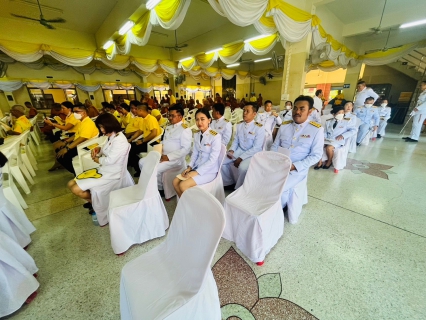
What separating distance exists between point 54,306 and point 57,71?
41.5 feet

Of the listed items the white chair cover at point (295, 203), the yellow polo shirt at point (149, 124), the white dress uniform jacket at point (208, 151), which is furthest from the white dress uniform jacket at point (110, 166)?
the white chair cover at point (295, 203)

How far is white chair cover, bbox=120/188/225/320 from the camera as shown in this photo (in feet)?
2.66

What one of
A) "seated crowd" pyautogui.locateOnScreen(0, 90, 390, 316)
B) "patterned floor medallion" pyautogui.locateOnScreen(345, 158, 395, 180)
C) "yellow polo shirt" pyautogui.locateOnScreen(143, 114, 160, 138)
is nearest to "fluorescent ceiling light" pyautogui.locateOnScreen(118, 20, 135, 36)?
"seated crowd" pyautogui.locateOnScreen(0, 90, 390, 316)

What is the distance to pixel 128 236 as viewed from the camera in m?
1.65

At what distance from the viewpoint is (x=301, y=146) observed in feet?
6.79

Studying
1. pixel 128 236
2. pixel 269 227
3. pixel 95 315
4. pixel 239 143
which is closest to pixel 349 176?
pixel 239 143

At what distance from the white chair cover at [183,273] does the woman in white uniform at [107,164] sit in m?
1.22

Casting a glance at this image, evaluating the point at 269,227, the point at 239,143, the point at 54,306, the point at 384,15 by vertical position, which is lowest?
the point at 54,306

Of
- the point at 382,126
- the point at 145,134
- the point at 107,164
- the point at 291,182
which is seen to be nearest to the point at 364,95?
the point at 382,126

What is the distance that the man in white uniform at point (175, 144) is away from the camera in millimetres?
2475

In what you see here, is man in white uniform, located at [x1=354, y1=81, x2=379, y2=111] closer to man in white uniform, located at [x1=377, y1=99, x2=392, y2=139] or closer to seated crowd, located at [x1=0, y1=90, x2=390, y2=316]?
man in white uniform, located at [x1=377, y1=99, x2=392, y2=139]

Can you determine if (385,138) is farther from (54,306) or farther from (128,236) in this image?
(54,306)

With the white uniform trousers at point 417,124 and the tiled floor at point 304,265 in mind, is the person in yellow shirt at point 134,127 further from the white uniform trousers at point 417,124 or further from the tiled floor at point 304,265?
the white uniform trousers at point 417,124

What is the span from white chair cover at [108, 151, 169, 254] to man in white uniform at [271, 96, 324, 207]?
4.45ft
